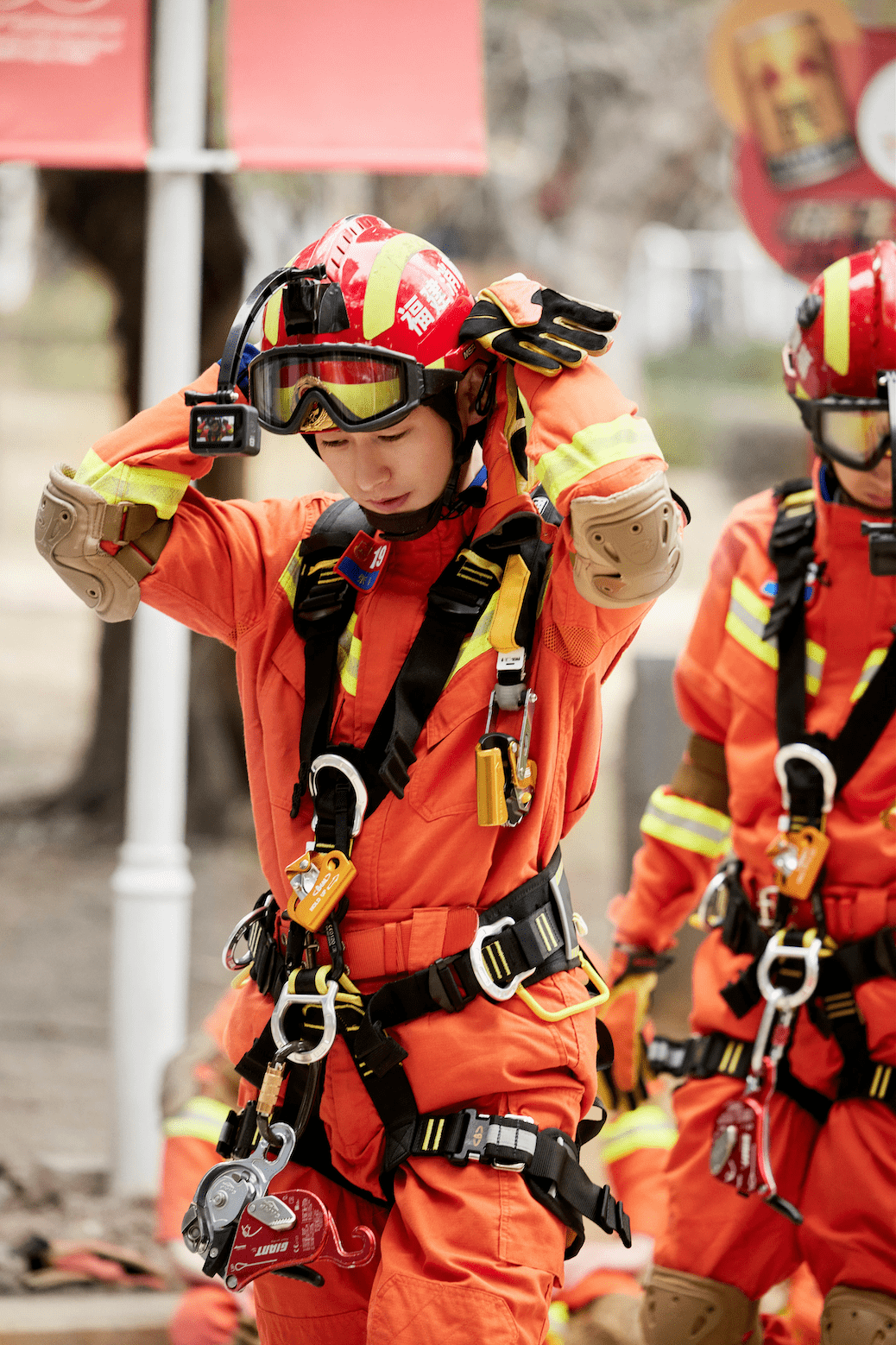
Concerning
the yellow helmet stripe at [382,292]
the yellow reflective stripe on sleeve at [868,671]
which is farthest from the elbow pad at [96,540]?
the yellow reflective stripe on sleeve at [868,671]

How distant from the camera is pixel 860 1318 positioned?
8.52 feet

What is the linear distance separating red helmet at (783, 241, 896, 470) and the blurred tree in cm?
434

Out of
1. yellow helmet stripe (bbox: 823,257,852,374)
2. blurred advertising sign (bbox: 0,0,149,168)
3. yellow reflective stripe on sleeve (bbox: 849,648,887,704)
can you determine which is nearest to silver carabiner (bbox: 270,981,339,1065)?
yellow reflective stripe on sleeve (bbox: 849,648,887,704)

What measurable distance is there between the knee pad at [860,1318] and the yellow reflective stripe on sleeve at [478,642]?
1.27 m

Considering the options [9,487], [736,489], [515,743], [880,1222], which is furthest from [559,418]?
[9,487]

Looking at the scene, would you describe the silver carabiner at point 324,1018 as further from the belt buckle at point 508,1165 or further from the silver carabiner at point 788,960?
the silver carabiner at point 788,960

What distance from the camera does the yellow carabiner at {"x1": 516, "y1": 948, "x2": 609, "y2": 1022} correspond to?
2143 millimetres

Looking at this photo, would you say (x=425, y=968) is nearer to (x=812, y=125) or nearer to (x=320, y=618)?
(x=320, y=618)

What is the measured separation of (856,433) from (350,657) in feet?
3.15

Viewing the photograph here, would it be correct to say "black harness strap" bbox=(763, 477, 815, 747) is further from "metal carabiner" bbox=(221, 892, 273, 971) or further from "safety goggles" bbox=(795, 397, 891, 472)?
"metal carabiner" bbox=(221, 892, 273, 971)

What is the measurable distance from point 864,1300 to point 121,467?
5.73 ft

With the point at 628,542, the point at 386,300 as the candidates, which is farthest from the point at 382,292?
the point at 628,542

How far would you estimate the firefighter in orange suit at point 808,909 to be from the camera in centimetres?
268

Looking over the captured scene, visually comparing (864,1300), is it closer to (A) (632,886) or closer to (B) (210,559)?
(A) (632,886)
